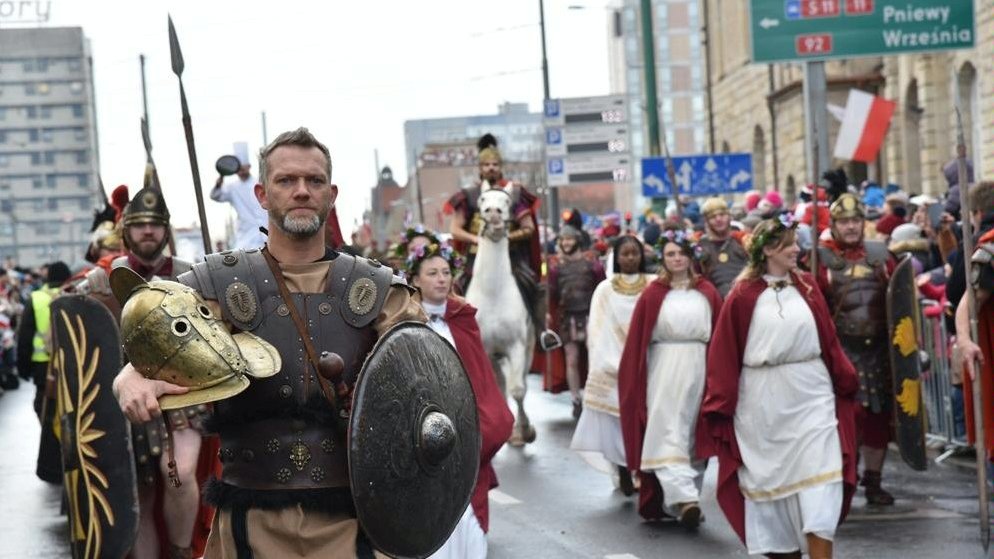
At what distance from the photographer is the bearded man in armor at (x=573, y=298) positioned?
18656 millimetres

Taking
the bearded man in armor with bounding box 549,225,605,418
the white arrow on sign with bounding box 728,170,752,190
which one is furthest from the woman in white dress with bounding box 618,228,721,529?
the white arrow on sign with bounding box 728,170,752,190

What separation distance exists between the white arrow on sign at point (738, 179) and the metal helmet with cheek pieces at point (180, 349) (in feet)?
74.6

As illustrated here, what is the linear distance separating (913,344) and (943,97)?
19710 mm

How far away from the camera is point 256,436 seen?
5383mm

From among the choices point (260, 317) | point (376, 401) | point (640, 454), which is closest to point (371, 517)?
point (376, 401)

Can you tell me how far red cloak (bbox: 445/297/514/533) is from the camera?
918 cm

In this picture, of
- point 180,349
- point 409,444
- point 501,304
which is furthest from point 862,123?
point 180,349

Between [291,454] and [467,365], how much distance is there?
4.40 meters

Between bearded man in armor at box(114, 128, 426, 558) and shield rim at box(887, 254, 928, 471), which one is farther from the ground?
bearded man in armor at box(114, 128, 426, 558)

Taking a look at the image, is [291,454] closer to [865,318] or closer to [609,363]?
[865,318]

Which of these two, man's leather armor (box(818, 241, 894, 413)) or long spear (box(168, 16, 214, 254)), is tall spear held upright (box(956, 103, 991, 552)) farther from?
long spear (box(168, 16, 214, 254))

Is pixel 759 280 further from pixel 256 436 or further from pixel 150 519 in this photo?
pixel 256 436

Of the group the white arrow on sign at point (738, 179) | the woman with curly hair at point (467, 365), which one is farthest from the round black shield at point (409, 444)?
the white arrow on sign at point (738, 179)

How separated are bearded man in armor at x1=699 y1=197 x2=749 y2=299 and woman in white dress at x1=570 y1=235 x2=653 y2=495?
1.24 m
